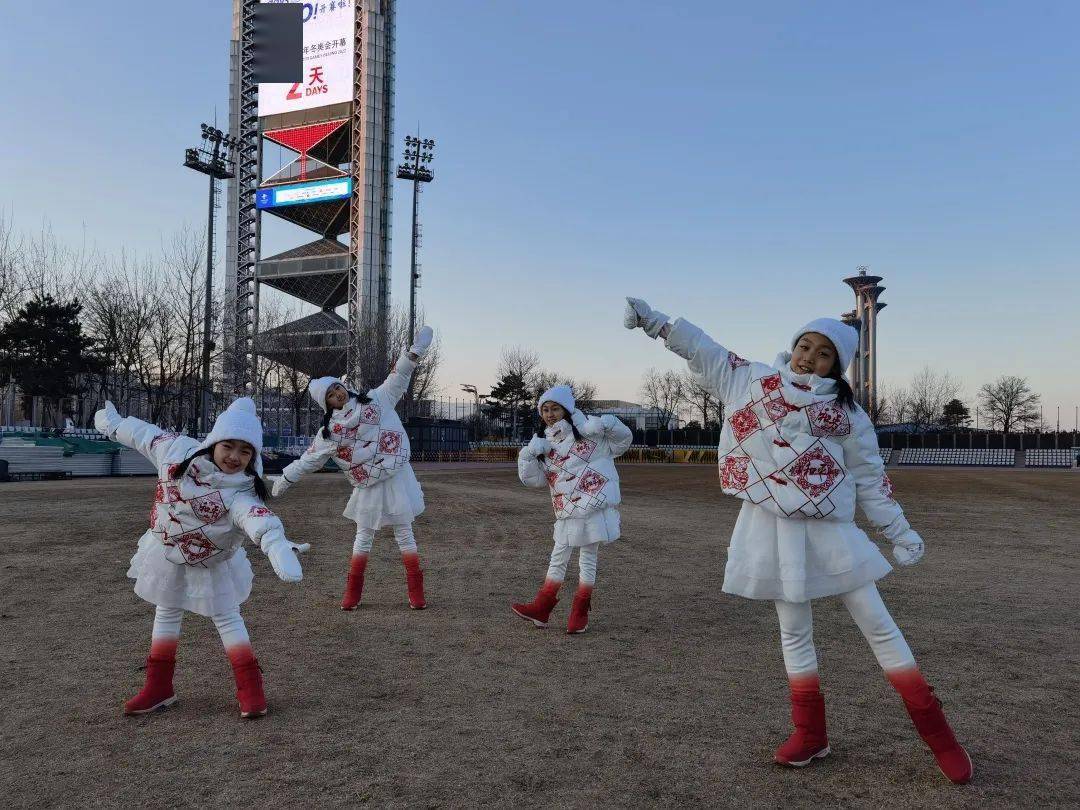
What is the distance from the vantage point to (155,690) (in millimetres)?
4090

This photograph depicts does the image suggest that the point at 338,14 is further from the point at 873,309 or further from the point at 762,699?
the point at 762,699

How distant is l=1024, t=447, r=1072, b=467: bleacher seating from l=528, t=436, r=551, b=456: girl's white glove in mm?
52591

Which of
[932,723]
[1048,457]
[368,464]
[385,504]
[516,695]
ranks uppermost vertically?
[368,464]

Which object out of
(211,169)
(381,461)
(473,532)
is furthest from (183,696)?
(211,169)

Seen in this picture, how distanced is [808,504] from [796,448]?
0.81 ft

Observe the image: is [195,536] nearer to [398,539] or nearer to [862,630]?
[398,539]

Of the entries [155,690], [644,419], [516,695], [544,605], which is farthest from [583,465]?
[644,419]

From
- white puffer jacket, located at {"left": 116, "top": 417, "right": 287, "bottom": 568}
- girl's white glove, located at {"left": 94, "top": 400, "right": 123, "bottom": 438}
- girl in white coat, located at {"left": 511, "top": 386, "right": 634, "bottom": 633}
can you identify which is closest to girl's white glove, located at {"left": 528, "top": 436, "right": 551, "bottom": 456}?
girl in white coat, located at {"left": 511, "top": 386, "right": 634, "bottom": 633}

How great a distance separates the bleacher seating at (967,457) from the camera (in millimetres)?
50312

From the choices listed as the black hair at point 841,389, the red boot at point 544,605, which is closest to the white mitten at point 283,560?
the black hair at point 841,389

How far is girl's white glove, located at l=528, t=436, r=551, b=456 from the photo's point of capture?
246 inches

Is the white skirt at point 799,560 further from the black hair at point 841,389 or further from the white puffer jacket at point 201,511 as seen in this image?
the white puffer jacket at point 201,511

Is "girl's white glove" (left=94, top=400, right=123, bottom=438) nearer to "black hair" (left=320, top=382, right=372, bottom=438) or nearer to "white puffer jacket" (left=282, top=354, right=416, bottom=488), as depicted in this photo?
"white puffer jacket" (left=282, top=354, right=416, bottom=488)

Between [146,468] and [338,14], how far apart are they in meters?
41.3
